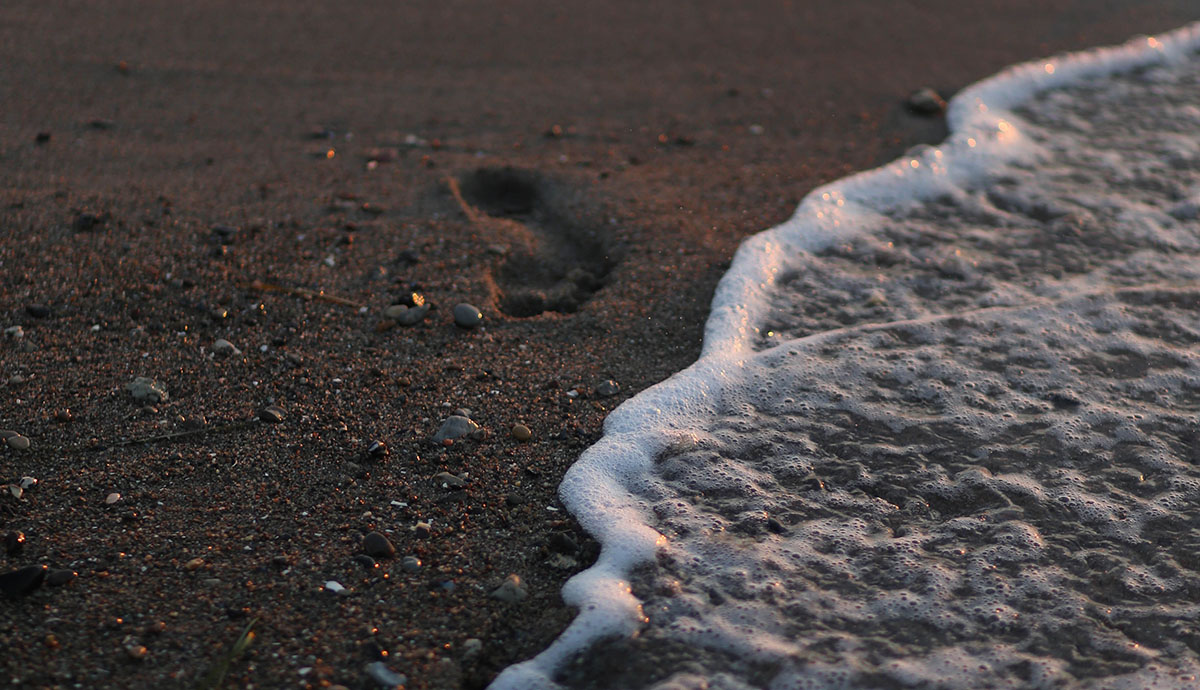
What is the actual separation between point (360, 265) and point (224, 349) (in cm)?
60

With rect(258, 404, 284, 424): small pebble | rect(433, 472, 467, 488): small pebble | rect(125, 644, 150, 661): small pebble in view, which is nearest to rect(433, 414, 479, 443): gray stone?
rect(433, 472, 467, 488): small pebble

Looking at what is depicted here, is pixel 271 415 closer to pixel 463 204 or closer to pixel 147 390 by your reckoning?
pixel 147 390

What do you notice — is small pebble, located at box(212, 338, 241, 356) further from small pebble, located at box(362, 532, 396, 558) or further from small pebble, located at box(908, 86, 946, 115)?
small pebble, located at box(908, 86, 946, 115)

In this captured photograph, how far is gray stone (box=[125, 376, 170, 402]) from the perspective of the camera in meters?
2.67

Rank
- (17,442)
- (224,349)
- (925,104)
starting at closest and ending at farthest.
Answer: (17,442)
(224,349)
(925,104)

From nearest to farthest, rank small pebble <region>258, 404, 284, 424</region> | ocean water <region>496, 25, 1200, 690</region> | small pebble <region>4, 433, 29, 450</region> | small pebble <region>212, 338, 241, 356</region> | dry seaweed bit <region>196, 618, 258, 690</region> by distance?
dry seaweed bit <region>196, 618, 258, 690</region> < ocean water <region>496, 25, 1200, 690</region> < small pebble <region>4, 433, 29, 450</region> < small pebble <region>258, 404, 284, 424</region> < small pebble <region>212, 338, 241, 356</region>

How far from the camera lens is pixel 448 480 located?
251cm

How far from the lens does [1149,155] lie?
14.7ft

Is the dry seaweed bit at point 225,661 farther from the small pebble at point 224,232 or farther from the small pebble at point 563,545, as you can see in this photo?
the small pebble at point 224,232

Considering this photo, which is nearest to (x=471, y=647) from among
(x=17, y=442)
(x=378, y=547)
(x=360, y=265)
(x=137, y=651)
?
(x=378, y=547)

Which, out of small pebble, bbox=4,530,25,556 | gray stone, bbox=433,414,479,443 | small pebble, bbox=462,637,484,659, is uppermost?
gray stone, bbox=433,414,479,443

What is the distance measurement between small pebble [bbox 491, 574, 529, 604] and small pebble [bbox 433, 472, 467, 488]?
0.36 metres

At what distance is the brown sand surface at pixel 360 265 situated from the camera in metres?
2.17

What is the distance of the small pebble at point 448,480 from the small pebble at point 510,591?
14.0 inches
